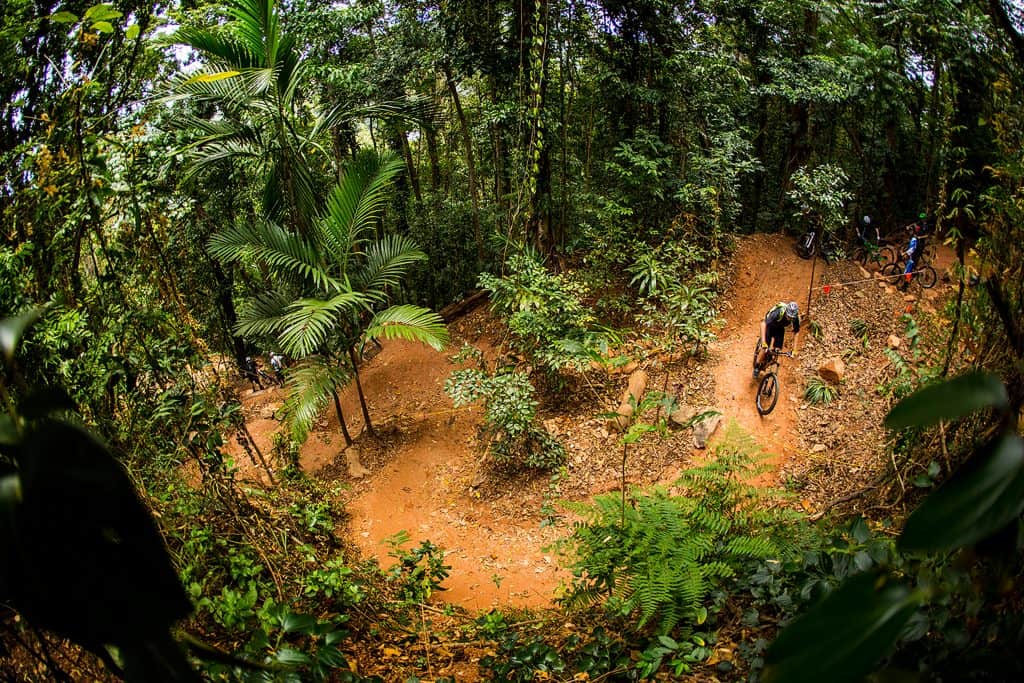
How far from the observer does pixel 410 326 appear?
575 cm

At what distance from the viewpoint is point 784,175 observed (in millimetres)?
10555

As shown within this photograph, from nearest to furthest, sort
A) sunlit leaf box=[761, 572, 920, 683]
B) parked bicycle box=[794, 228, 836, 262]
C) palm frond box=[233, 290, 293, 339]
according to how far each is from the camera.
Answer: sunlit leaf box=[761, 572, 920, 683] < palm frond box=[233, 290, 293, 339] < parked bicycle box=[794, 228, 836, 262]

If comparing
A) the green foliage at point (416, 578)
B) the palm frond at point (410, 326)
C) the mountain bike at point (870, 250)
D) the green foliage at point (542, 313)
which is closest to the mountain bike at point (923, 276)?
the mountain bike at point (870, 250)

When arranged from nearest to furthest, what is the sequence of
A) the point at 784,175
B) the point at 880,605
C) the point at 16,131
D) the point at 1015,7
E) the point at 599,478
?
the point at 880,605
the point at 1015,7
the point at 16,131
the point at 599,478
the point at 784,175

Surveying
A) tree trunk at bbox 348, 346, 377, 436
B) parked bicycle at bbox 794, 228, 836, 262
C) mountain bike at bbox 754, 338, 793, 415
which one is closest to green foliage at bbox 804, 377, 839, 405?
mountain bike at bbox 754, 338, 793, 415

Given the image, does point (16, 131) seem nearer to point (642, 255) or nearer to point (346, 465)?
point (346, 465)

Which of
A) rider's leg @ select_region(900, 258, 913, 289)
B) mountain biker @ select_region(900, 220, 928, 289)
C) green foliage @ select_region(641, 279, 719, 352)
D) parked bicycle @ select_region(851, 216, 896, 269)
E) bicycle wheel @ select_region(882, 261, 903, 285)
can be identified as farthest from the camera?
parked bicycle @ select_region(851, 216, 896, 269)

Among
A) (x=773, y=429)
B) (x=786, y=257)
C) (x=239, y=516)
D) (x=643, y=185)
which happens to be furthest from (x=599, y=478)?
(x=786, y=257)

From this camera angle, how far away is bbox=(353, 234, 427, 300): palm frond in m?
6.30

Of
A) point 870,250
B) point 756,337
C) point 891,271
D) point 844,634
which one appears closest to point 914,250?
point 891,271

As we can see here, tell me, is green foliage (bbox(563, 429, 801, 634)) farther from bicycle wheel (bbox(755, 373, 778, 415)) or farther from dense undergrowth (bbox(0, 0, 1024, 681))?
bicycle wheel (bbox(755, 373, 778, 415))

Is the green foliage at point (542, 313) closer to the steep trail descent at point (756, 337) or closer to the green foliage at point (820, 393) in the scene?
the steep trail descent at point (756, 337)

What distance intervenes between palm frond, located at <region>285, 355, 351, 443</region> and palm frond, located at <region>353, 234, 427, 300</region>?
99 cm

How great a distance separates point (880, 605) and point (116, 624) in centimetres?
49
